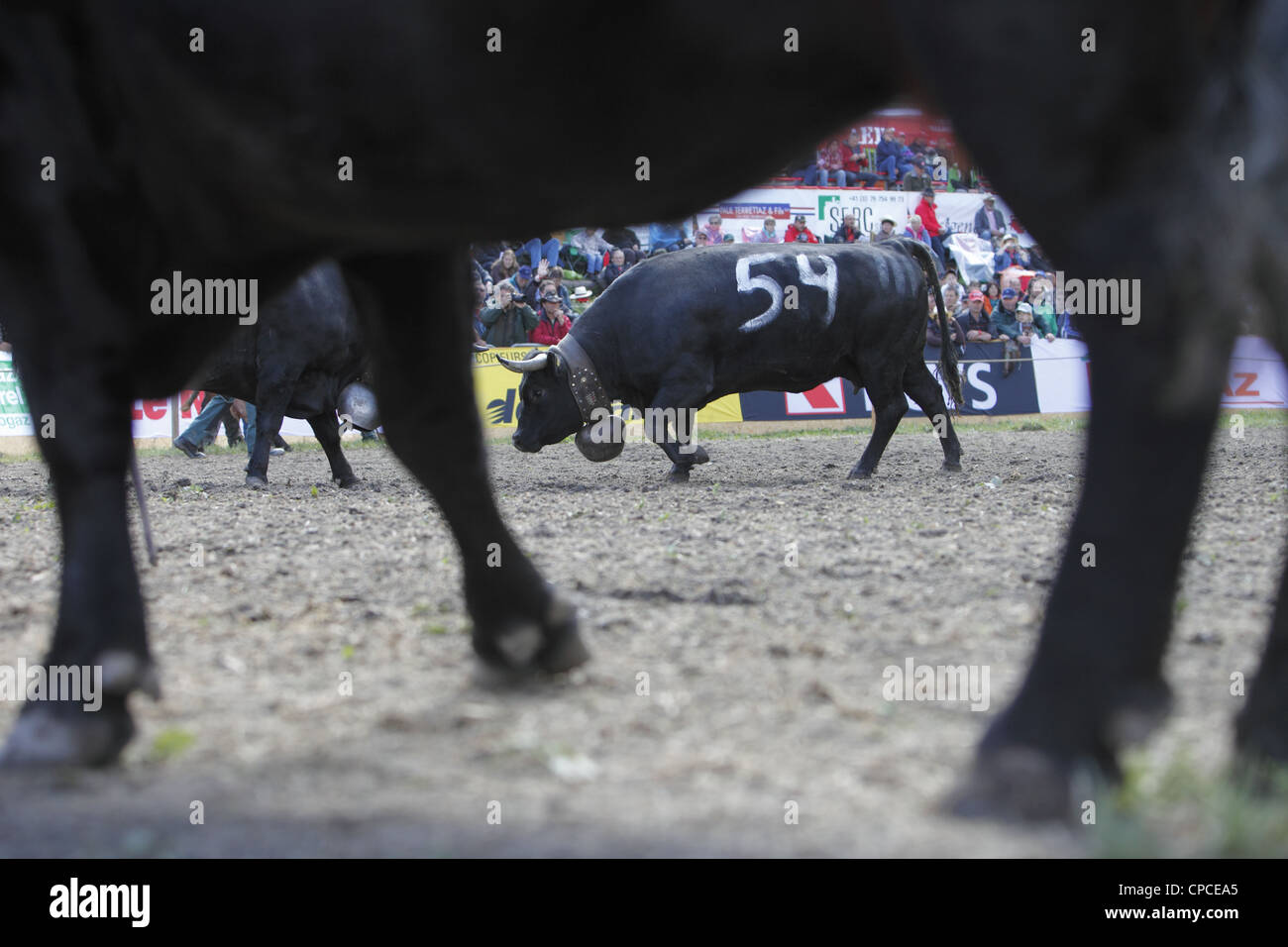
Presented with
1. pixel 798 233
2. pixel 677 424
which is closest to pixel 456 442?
pixel 677 424

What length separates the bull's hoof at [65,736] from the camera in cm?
246

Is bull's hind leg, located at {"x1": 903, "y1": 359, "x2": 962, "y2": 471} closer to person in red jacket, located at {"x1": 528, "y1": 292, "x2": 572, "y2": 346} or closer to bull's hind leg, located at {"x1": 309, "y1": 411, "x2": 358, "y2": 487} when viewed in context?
bull's hind leg, located at {"x1": 309, "y1": 411, "x2": 358, "y2": 487}

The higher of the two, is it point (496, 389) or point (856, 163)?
point (856, 163)

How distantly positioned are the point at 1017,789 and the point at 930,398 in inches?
391

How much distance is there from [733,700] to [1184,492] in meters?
1.18

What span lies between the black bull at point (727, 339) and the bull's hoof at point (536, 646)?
7458 mm

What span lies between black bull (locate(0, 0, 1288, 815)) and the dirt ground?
0.23m

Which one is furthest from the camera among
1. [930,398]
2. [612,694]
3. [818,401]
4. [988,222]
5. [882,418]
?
[988,222]

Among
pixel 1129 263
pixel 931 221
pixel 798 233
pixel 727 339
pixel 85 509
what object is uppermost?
pixel 931 221

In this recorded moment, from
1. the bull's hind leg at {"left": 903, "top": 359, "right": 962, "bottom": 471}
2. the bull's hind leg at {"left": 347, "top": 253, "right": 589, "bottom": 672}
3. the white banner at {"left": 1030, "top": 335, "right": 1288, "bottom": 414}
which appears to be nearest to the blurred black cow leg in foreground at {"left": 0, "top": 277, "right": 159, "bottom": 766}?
the bull's hind leg at {"left": 347, "top": 253, "right": 589, "bottom": 672}

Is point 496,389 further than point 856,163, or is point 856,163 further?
point 856,163

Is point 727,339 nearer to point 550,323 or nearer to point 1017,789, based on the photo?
point 550,323

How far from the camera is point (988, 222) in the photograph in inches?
989
